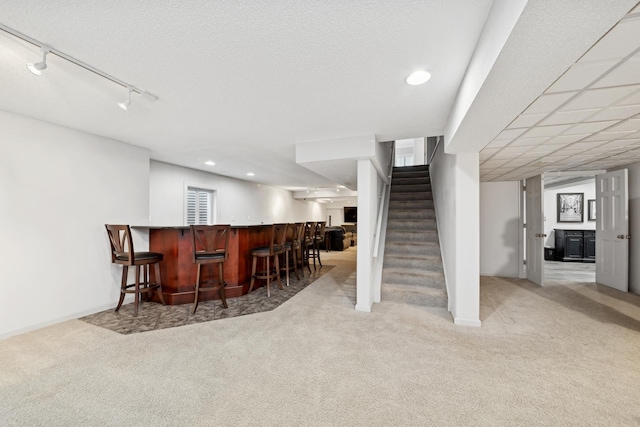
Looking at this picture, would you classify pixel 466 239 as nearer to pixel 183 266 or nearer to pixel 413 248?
pixel 413 248

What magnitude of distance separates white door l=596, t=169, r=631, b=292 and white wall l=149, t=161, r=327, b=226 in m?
8.07

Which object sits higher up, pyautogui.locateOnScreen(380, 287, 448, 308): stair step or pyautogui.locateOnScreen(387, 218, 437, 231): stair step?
pyautogui.locateOnScreen(387, 218, 437, 231): stair step

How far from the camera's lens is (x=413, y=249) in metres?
4.31

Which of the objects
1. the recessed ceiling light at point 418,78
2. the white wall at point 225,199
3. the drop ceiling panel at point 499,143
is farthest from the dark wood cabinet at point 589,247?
the white wall at point 225,199

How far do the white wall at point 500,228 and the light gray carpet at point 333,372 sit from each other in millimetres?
2174

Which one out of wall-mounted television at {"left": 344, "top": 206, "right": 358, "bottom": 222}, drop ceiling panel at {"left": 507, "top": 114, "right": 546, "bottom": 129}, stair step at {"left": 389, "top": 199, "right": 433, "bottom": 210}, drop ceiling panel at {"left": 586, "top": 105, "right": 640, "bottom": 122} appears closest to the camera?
drop ceiling panel at {"left": 586, "top": 105, "right": 640, "bottom": 122}

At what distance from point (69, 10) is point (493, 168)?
4.97 m

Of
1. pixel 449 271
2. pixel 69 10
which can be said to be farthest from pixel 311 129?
pixel 449 271

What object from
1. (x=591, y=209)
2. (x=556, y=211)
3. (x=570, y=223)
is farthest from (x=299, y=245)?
(x=591, y=209)

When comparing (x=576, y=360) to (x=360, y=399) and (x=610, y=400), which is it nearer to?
(x=610, y=400)

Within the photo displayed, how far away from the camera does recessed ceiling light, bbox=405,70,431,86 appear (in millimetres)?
1876

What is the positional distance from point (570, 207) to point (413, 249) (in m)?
6.15

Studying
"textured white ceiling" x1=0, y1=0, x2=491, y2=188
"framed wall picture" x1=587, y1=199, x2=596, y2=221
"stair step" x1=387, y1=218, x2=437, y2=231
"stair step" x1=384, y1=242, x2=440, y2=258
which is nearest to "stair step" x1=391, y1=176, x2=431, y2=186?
"stair step" x1=387, y1=218, x2=437, y2=231

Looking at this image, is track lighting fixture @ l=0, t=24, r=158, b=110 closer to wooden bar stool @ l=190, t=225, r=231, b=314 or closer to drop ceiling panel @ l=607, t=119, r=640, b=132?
wooden bar stool @ l=190, t=225, r=231, b=314
